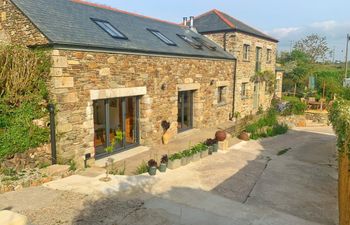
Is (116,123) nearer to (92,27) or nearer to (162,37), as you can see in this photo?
(92,27)

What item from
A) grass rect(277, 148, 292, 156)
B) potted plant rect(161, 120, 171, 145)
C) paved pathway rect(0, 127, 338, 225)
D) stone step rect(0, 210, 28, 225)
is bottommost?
grass rect(277, 148, 292, 156)

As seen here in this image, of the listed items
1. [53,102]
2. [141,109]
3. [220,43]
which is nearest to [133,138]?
[141,109]

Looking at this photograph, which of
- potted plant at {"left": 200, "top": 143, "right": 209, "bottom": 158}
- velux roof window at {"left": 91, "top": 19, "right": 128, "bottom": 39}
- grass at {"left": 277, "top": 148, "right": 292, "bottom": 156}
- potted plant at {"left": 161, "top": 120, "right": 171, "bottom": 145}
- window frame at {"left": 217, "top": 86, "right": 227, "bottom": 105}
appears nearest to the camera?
potted plant at {"left": 200, "top": 143, "right": 209, "bottom": 158}

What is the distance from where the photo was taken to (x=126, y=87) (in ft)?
34.0

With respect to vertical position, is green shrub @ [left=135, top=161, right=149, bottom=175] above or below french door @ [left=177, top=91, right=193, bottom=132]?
below

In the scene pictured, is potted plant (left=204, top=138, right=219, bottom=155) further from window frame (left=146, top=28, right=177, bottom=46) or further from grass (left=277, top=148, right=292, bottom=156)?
window frame (left=146, top=28, right=177, bottom=46)

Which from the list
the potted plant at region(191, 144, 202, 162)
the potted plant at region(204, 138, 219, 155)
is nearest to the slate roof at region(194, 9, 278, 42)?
the potted plant at region(204, 138, 219, 155)

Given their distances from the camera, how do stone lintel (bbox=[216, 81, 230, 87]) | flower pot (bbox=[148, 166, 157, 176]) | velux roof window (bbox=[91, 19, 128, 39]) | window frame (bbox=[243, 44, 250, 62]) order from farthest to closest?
1. window frame (bbox=[243, 44, 250, 62])
2. stone lintel (bbox=[216, 81, 230, 87])
3. velux roof window (bbox=[91, 19, 128, 39])
4. flower pot (bbox=[148, 166, 157, 176])

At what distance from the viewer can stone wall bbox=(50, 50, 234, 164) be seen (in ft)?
27.6

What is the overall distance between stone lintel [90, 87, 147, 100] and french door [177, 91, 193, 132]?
3.38m

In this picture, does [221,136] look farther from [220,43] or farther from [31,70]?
[220,43]

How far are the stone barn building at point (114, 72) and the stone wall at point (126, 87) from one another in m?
0.03

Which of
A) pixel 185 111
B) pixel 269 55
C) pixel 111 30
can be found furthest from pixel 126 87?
pixel 269 55

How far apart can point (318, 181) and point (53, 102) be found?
801cm
